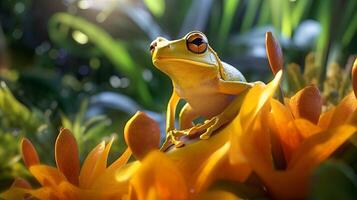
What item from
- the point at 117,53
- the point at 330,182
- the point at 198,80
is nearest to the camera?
the point at 330,182

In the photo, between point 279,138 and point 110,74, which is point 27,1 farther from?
point 279,138

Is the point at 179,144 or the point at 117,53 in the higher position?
the point at 179,144

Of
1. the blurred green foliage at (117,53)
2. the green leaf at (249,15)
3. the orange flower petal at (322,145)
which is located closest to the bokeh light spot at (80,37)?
the blurred green foliage at (117,53)

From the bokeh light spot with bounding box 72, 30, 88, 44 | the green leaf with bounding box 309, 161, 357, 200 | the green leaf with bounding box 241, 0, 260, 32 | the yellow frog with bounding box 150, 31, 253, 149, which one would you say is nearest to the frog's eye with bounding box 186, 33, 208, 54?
the yellow frog with bounding box 150, 31, 253, 149

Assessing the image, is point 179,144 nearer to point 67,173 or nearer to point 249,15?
point 67,173

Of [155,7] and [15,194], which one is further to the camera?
[155,7]

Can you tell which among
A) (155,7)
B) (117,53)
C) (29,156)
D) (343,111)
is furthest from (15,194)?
(155,7)

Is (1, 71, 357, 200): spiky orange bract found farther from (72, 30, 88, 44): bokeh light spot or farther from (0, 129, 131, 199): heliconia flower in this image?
(72, 30, 88, 44): bokeh light spot
